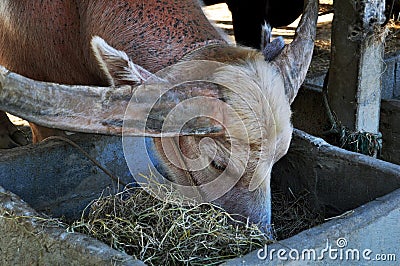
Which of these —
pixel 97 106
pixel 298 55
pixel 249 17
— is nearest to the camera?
pixel 97 106

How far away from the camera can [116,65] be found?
9.96 feet

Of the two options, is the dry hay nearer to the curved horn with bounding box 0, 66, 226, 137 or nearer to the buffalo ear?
the curved horn with bounding box 0, 66, 226, 137

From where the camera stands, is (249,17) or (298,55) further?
(249,17)

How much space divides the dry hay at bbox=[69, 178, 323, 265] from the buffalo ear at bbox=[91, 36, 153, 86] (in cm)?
64

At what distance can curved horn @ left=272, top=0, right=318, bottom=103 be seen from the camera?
11.7 ft

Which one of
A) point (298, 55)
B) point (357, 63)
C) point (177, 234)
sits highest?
point (298, 55)

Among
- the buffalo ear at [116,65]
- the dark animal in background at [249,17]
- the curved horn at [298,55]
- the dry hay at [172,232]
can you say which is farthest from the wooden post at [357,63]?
the dark animal in background at [249,17]

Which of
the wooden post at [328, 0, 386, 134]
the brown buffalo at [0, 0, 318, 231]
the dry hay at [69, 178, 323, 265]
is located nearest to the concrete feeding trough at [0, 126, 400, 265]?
the dry hay at [69, 178, 323, 265]

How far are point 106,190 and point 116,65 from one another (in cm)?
147

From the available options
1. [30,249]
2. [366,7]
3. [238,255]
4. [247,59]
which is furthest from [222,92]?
[366,7]

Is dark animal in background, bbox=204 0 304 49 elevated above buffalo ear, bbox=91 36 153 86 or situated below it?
below

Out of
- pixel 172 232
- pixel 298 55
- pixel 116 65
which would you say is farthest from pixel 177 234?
pixel 298 55

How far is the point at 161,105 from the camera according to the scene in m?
3.02

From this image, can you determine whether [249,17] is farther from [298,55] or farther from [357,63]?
[298,55]
